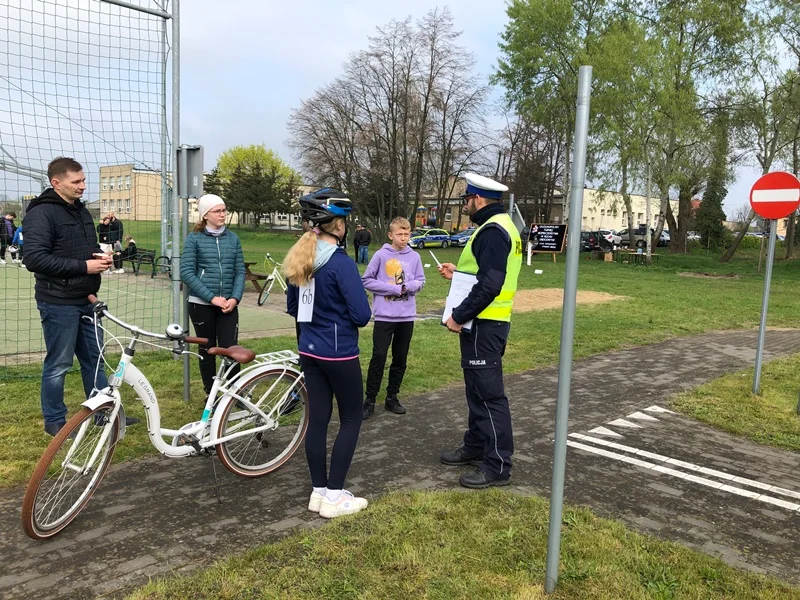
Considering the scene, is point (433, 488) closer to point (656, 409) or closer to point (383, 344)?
point (383, 344)

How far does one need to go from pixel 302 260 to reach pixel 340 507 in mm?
1429

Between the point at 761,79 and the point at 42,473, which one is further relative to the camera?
the point at 761,79

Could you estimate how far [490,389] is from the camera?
3.87 meters

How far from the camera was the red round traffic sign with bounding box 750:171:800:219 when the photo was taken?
19.3 feet

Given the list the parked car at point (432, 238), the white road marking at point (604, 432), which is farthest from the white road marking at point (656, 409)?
the parked car at point (432, 238)

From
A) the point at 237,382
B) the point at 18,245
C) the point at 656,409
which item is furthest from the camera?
the point at 18,245

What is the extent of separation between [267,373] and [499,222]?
180cm

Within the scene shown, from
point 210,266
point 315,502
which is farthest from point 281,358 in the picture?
point 210,266

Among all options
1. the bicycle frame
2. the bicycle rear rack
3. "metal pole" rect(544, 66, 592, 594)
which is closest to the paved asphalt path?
the bicycle frame

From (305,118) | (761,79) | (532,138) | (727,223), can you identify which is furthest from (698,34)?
(727,223)

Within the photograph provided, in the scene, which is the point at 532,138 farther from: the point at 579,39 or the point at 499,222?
the point at 499,222

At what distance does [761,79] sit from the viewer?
86.6 feet

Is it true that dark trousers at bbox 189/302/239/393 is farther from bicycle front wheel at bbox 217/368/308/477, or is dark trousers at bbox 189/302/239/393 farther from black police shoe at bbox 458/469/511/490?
black police shoe at bbox 458/469/511/490

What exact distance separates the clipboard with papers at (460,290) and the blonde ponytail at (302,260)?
1054 mm
